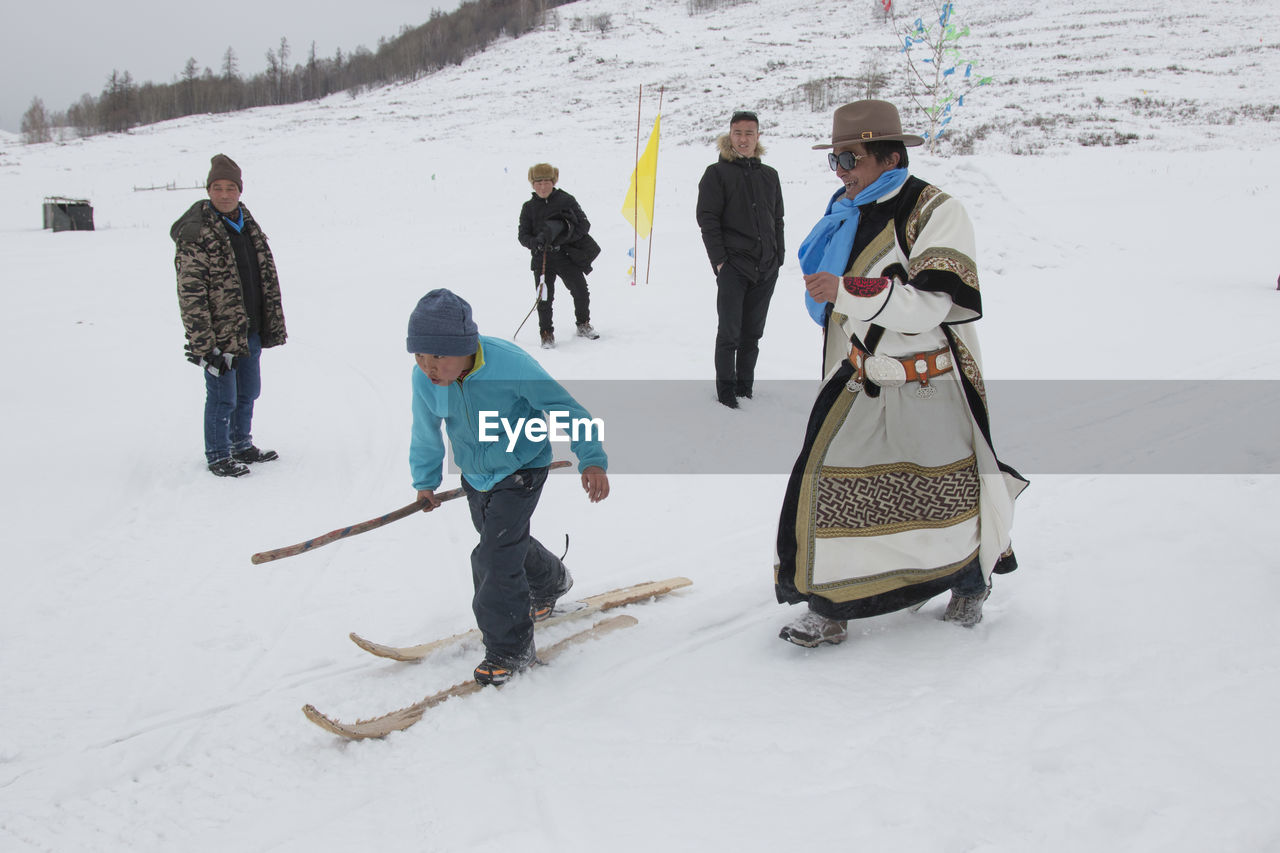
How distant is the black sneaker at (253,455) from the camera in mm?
5133

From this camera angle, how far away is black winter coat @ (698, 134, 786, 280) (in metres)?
5.52

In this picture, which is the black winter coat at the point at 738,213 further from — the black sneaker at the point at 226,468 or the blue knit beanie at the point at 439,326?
the black sneaker at the point at 226,468

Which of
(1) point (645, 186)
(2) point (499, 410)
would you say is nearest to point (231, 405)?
(2) point (499, 410)

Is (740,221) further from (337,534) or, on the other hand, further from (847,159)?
(337,534)

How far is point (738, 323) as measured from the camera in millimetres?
5797

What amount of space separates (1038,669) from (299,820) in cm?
239

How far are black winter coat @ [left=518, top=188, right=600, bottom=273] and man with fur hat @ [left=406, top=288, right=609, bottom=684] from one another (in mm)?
4550

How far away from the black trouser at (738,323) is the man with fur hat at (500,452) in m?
2.96

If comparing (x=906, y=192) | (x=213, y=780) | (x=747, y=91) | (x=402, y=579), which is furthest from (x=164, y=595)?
(x=747, y=91)

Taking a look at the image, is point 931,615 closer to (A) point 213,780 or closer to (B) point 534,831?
(B) point 534,831

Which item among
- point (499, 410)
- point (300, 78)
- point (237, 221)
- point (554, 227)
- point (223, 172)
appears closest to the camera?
point (499, 410)

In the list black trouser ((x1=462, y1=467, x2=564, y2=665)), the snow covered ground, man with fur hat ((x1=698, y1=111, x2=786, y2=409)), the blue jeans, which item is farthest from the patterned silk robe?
the blue jeans

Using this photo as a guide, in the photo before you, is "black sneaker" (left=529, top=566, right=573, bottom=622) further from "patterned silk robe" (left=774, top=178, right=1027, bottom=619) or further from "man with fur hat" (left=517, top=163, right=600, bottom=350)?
"man with fur hat" (left=517, top=163, right=600, bottom=350)

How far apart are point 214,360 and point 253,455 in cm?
76
